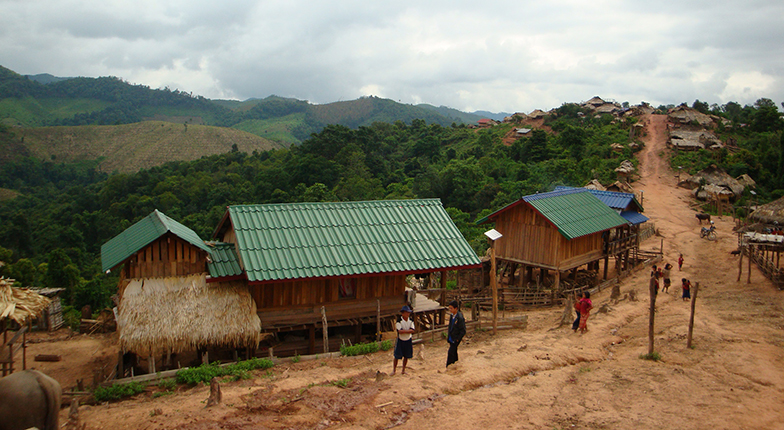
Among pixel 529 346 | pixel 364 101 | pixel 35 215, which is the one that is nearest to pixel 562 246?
pixel 529 346

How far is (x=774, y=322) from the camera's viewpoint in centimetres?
1492

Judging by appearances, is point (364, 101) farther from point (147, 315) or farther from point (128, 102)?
point (147, 315)

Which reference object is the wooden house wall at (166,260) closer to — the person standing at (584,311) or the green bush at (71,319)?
the green bush at (71,319)

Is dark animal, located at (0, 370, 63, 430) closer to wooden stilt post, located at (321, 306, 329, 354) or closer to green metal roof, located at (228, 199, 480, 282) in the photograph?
green metal roof, located at (228, 199, 480, 282)

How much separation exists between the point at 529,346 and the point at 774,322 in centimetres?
842

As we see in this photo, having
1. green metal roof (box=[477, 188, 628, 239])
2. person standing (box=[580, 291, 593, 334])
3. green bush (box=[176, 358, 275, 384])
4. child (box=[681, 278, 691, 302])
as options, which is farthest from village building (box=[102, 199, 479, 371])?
child (box=[681, 278, 691, 302])

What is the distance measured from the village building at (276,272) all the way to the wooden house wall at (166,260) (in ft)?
0.08

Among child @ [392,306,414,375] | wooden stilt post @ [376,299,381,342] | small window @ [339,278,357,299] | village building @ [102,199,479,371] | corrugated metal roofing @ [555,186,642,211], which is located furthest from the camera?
corrugated metal roofing @ [555,186,642,211]

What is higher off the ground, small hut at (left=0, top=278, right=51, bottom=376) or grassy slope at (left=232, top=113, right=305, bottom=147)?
grassy slope at (left=232, top=113, right=305, bottom=147)

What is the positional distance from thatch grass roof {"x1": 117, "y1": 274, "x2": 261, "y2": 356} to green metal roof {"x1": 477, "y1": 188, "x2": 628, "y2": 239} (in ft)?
42.5

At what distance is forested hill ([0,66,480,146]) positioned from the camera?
5144 inches

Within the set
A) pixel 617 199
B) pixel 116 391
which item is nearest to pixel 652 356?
pixel 116 391

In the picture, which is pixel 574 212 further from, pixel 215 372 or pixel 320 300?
pixel 215 372

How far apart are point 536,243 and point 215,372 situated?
14.6m
